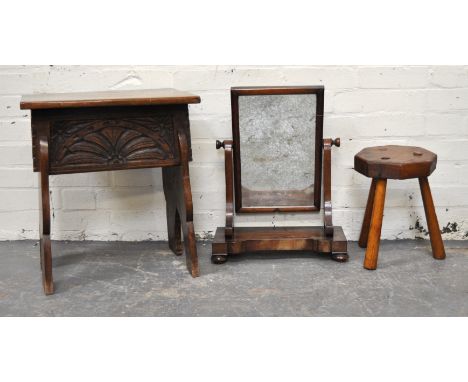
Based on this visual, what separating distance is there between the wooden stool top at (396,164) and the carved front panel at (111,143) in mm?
→ 848

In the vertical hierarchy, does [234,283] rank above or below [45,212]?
below

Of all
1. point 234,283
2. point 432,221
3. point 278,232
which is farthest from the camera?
point 278,232

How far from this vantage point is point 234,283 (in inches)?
108

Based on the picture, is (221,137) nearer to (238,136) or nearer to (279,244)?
(238,136)

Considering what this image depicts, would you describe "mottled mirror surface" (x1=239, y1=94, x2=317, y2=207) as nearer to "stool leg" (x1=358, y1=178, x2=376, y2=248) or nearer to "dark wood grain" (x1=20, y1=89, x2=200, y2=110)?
"stool leg" (x1=358, y1=178, x2=376, y2=248)

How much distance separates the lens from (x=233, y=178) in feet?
10.3

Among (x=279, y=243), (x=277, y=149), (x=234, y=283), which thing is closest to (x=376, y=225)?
(x=279, y=243)

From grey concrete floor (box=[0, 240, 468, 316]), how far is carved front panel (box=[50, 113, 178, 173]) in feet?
1.74

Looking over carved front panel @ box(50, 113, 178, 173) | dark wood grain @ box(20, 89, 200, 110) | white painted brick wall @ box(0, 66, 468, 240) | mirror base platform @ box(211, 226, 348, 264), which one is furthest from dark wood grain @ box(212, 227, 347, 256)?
dark wood grain @ box(20, 89, 200, 110)

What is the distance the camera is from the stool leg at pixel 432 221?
9.59 ft

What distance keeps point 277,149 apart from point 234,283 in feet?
2.26

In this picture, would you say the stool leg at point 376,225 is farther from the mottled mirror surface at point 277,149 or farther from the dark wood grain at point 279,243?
the mottled mirror surface at point 277,149

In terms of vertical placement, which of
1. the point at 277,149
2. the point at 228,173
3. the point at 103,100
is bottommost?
the point at 228,173

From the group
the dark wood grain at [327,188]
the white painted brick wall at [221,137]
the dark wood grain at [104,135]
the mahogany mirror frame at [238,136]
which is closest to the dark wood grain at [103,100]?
the dark wood grain at [104,135]
